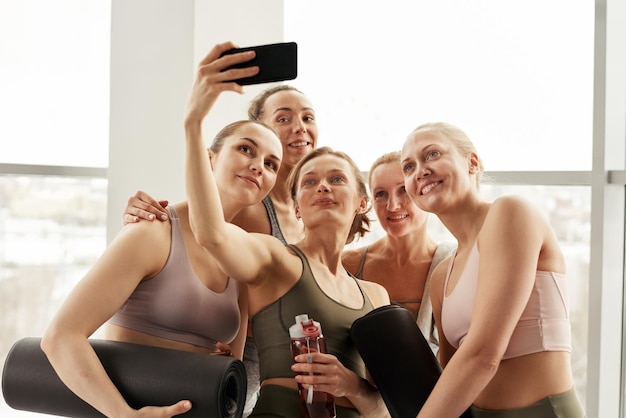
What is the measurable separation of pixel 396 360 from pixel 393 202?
1.97 feet

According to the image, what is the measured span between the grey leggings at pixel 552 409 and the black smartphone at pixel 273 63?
3.46ft

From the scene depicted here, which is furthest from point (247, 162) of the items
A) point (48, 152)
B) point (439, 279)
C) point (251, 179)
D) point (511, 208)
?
point (48, 152)

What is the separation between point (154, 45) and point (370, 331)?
1871 millimetres

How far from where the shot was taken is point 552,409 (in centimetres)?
186

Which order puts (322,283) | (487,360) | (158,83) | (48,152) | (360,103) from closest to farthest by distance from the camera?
(487,360) → (322,283) → (158,83) → (48,152) → (360,103)

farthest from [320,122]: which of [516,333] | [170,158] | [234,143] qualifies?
[516,333]

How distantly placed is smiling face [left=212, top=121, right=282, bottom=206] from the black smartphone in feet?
1.16

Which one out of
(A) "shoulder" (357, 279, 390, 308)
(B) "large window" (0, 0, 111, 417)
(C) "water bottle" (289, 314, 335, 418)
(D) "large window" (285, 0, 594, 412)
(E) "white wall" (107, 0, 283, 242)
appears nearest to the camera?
(C) "water bottle" (289, 314, 335, 418)

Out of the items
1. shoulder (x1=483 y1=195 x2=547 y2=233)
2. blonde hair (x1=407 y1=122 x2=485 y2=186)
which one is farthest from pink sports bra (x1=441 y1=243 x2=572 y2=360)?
blonde hair (x1=407 y1=122 x2=485 y2=186)

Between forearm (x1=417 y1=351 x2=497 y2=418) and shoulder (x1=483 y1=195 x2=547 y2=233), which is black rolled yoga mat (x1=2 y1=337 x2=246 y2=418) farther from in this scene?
shoulder (x1=483 y1=195 x2=547 y2=233)

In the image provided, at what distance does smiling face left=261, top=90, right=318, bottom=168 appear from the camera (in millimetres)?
2602

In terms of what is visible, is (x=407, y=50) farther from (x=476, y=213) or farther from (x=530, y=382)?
(x=530, y=382)

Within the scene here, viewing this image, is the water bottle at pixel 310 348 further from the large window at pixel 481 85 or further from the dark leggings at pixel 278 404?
the large window at pixel 481 85

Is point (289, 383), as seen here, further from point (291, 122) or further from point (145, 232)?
point (291, 122)
